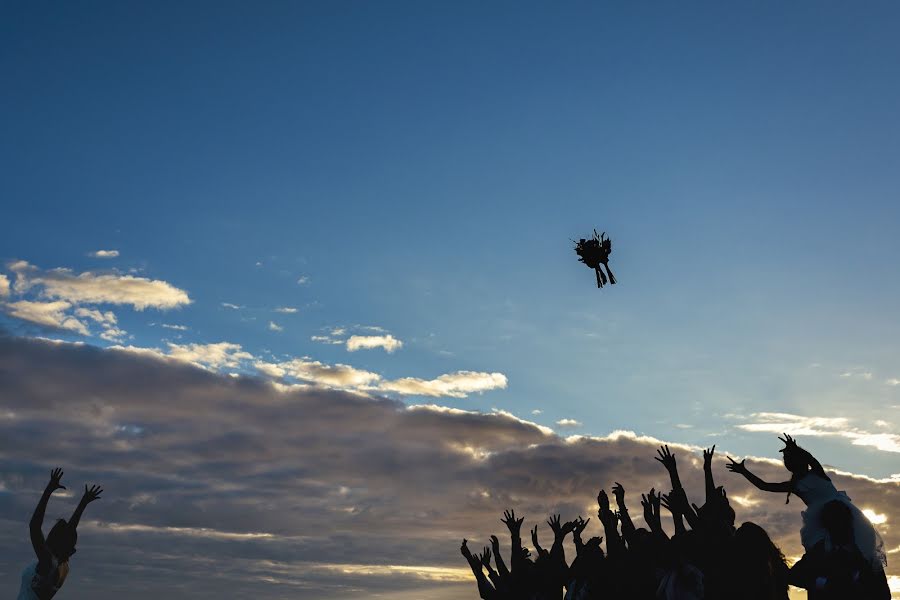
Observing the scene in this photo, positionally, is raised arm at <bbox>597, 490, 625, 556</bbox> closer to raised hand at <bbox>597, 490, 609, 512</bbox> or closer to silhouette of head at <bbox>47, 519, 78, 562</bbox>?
raised hand at <bbox>597, 490, 609, 512</bbox>

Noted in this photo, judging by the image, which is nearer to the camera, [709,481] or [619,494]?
[709,481]

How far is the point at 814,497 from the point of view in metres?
10.2

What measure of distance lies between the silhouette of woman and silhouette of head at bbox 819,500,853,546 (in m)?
0.06

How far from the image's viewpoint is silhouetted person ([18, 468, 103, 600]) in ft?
51.5

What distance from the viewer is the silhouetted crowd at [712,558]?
31.4ft

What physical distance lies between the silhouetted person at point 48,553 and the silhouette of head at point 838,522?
1428 cm

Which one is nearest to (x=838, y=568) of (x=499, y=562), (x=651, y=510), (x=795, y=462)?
(x=795, y=462)

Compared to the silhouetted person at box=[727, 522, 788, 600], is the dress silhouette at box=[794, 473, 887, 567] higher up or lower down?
higher up

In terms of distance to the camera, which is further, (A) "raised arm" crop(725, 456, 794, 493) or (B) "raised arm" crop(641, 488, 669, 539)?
(B) "raised arm" crop(641, 488, 669, 539)

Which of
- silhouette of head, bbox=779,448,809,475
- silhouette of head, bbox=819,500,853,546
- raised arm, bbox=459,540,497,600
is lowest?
A: raised arm, bbox=459,540,497,600

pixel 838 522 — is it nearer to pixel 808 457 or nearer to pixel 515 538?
pixel 808 457

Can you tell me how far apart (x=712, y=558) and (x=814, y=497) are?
1610 mm

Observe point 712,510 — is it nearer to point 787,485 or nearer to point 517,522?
point 787,485

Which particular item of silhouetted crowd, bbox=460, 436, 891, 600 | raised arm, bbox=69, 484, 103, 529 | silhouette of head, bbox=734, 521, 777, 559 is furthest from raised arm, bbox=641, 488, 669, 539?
raised arm, bbox=69, 484, 103, 529
